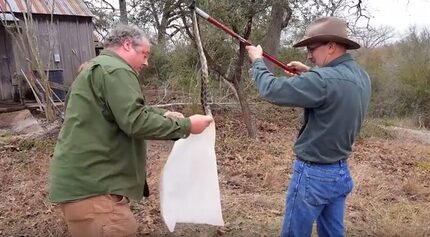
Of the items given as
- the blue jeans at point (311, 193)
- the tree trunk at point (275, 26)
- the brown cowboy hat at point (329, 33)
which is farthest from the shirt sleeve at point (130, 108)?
the tree trunk at point (275, 26)

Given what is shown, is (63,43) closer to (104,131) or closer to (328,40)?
(104,131)

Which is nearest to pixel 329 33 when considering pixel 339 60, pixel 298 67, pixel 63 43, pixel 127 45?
pixel 339 60

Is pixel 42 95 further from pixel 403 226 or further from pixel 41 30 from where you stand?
pixel 403 226

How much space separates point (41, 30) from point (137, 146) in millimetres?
13103

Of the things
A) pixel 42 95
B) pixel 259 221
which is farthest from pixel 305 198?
pixel 42 95

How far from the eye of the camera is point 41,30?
14.4 meters

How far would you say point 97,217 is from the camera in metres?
2.47

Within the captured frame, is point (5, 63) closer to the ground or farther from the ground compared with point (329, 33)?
farther from the ground

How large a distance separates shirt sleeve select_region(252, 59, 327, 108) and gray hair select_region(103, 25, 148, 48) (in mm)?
721

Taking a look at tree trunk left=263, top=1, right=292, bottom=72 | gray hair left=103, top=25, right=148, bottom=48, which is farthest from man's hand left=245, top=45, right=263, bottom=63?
tree trunk left=263, top=1, right=292, bottom=72

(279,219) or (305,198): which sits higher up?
(305,198)

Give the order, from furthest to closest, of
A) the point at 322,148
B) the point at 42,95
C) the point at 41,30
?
the point at 41,30
the point at 42,95
the point at 322,148

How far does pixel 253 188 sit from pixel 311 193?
9.19ft

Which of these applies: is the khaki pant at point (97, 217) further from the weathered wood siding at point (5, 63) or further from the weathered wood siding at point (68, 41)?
the weathered wood siding at point (5, 63)
